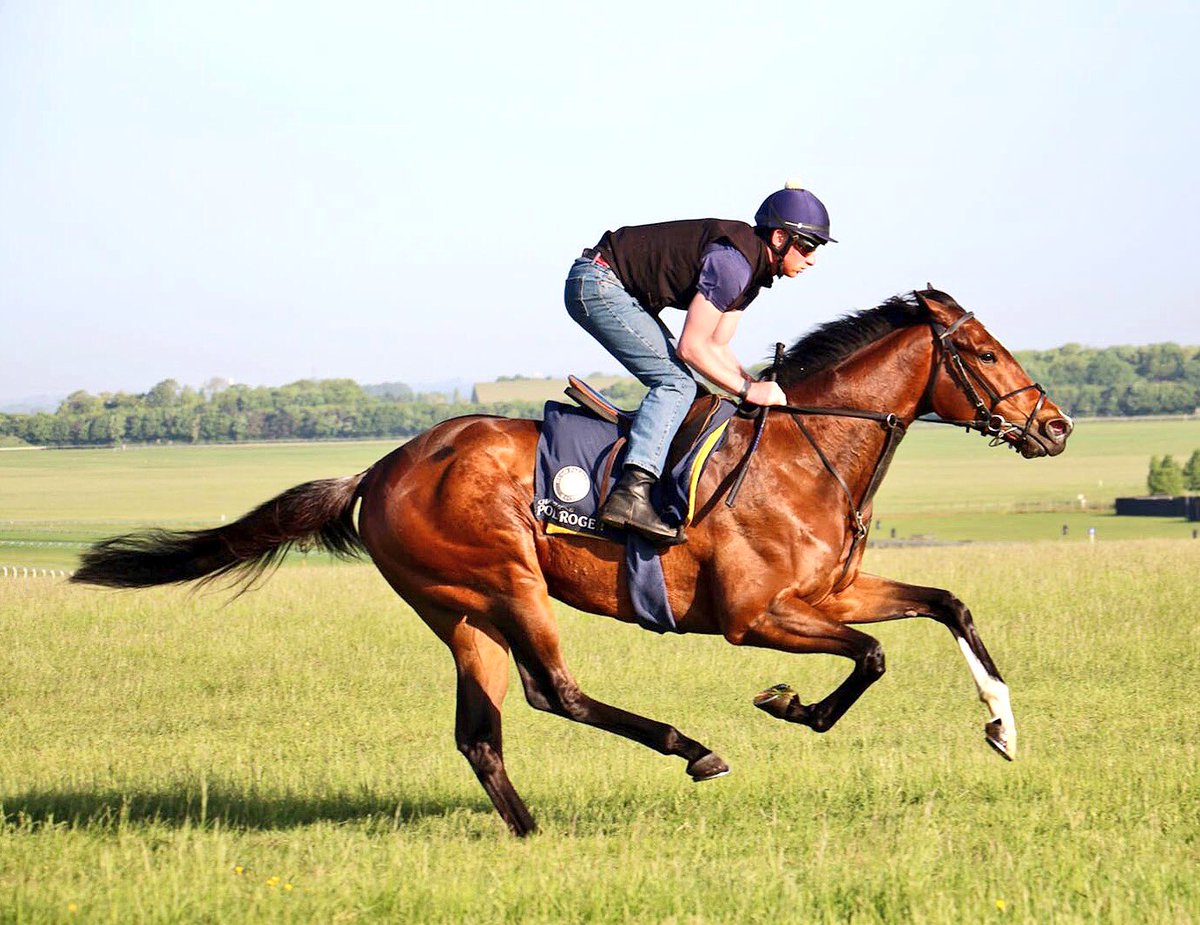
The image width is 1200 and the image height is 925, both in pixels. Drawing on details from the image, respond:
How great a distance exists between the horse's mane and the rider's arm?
0.40m

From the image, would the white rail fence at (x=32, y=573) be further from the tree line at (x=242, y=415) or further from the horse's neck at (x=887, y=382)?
the tree line at (x=242, y=415)

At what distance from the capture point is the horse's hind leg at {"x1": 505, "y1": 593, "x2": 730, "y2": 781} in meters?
6.89

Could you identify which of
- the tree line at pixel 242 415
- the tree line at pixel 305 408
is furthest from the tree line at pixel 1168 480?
the tree line at pixel 242 415

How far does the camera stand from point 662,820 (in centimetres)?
720

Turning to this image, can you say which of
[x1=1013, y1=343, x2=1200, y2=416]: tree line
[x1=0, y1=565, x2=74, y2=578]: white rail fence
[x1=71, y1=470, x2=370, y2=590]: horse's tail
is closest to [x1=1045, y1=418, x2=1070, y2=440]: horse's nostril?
[x1=71, y1=470, x2=370, y2=590]: horse's tail

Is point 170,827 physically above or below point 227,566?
below

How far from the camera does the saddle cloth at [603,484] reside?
6.86 meters

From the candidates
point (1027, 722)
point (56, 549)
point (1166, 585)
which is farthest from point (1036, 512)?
point (1027, 722)

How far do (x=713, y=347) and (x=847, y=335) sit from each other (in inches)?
33.5

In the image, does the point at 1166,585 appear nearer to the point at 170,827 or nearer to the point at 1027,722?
the point at 1027,722

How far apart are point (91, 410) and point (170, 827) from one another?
96.8 meters

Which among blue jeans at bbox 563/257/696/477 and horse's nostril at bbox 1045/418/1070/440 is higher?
blue jeans at bbox 563/257/696/477

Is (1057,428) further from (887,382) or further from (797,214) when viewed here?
(797,214)

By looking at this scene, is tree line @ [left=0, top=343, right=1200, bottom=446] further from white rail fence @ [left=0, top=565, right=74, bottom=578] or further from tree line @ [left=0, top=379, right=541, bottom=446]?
white rail fence @ [left=0, top=565, right=74, bottom=578]
